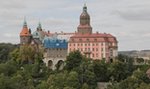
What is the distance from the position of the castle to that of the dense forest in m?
2.79

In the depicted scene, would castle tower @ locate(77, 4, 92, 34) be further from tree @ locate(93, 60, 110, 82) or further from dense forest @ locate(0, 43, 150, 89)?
tree @ locate(93, 60, 110, 82)

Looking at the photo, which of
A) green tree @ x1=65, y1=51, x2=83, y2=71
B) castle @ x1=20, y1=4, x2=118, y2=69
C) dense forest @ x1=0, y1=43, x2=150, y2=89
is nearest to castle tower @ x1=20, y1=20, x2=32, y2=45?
castle @ x1=20, y1=4, x2=118, y2=69

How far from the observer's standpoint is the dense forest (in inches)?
2891

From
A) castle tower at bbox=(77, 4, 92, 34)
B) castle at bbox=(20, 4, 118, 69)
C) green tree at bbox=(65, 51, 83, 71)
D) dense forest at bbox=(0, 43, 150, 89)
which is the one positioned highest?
castle tower at bbox=(77, 4, 92, 34)

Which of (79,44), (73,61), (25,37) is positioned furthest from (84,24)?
(73,61)

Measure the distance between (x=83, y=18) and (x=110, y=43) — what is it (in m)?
9.59

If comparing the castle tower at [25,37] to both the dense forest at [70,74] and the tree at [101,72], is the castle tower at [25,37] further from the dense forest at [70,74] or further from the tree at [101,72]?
the tree at [101,72]

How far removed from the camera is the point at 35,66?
91.7 metres

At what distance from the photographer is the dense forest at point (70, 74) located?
7344 cm

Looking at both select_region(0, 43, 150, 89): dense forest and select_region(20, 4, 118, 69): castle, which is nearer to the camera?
select_region(0, 43, 150, 89): dense forest

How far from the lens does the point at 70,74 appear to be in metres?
76.2

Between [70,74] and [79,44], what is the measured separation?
98.1ft

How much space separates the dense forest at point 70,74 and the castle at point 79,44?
2789mm

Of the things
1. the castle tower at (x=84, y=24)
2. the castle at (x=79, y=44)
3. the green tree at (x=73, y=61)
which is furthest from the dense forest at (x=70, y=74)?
the castle tower at (x=84, y=24)
